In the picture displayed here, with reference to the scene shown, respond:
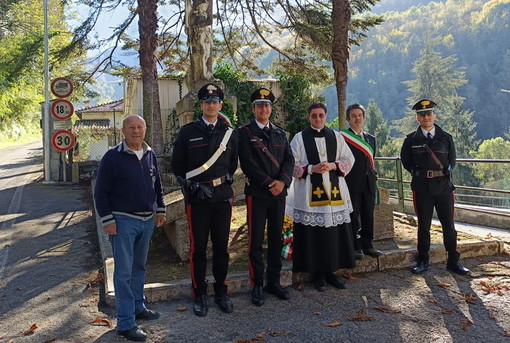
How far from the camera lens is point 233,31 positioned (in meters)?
13.3

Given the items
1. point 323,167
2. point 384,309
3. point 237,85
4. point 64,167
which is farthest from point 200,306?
point 237,85

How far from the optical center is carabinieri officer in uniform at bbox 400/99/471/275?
511 cm

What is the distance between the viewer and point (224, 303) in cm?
417

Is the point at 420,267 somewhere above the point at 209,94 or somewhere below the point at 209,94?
below

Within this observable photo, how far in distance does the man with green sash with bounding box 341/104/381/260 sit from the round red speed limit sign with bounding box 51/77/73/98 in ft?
31.2

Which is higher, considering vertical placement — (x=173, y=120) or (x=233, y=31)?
(x=233, y=31)

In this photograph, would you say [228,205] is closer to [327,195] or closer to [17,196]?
[327,195]

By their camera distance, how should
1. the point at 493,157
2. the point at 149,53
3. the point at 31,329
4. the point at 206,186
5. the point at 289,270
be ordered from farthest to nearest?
the point at 493,157 → the point at 149,53 → the point at 289,270 → the point at 206,186 → the point at 31,329

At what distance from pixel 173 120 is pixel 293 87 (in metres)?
4.99

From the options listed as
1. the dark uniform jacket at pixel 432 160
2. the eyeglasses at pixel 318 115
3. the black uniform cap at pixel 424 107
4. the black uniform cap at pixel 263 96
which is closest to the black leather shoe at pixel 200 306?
the black uniform cap at pixel 263 96

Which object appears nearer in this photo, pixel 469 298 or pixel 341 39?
pixel 469 298

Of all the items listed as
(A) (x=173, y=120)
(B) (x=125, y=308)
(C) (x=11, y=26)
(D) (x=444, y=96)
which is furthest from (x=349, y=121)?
(D) (x=444, y=96)

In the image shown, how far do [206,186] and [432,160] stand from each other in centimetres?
282

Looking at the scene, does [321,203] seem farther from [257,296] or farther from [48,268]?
[48,268]
